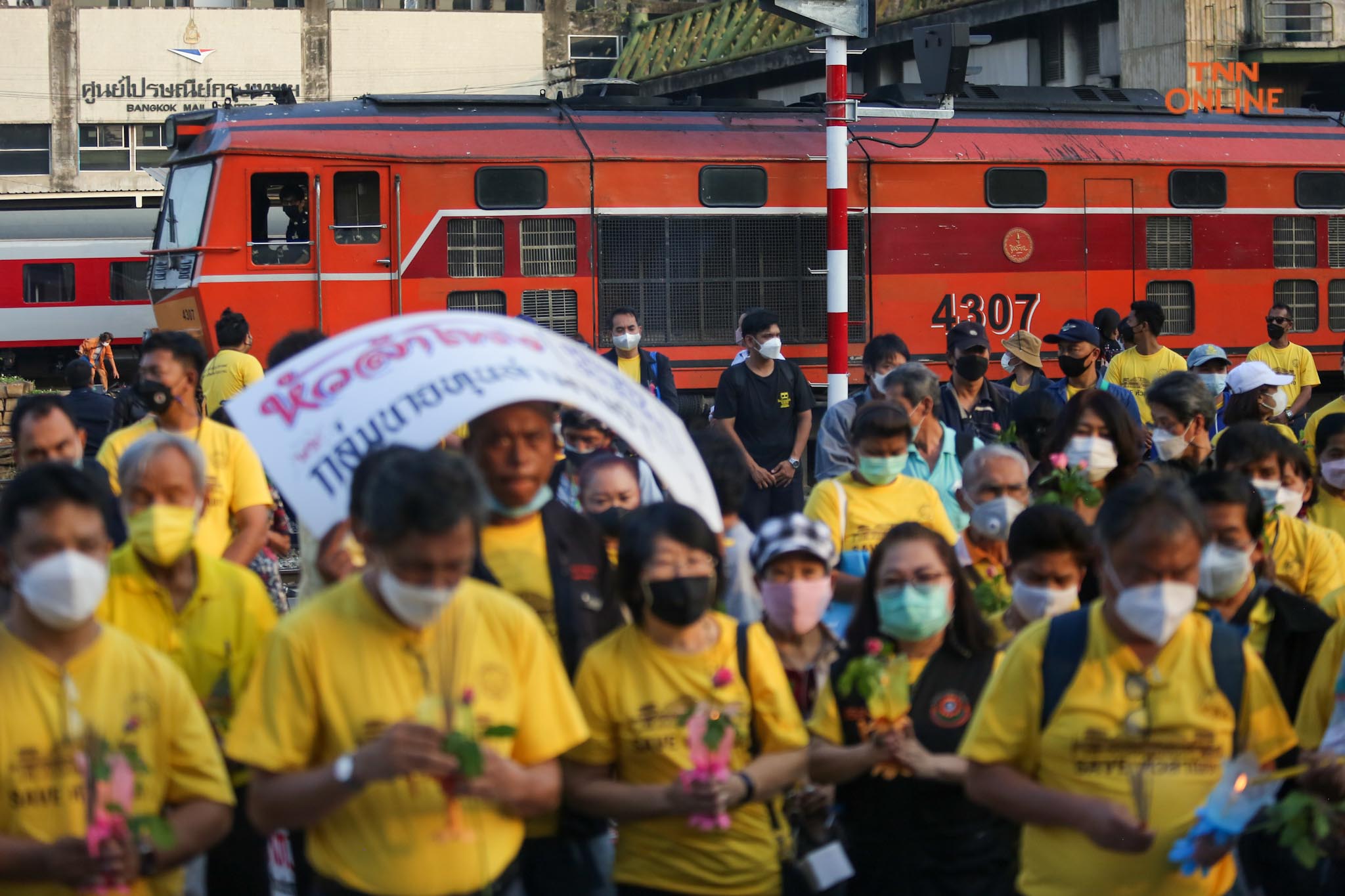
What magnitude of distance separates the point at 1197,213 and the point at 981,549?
1248cm

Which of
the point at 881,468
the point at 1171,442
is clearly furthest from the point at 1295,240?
the point at 881,468

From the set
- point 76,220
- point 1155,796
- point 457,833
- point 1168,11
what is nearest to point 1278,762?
point 1155,796

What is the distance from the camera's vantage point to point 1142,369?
1116 cm

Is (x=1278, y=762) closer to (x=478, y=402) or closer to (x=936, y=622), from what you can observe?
(x=936, y=622)

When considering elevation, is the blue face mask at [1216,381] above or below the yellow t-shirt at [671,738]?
above

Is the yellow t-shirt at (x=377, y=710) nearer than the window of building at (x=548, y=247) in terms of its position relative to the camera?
Yes

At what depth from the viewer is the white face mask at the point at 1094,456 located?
21.5 feet

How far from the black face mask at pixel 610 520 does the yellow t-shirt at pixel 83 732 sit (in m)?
1.63

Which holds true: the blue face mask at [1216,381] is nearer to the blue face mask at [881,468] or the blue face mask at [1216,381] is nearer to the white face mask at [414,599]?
the blue face mask at [881,468]

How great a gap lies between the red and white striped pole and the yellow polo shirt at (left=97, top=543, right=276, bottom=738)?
339 inches

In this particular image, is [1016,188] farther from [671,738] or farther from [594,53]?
[594,53]

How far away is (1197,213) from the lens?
17.4 meters

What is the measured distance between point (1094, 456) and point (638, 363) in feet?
16.7

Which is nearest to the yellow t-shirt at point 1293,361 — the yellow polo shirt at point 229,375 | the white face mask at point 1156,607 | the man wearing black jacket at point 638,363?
the man wearing black jacket at point 638,363
